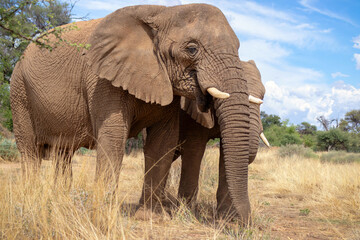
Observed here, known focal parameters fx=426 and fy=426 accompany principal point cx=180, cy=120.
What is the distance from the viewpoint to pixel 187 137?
590 centimetres

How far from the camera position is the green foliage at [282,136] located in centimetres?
3061

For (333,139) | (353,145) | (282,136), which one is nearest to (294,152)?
(333,139)

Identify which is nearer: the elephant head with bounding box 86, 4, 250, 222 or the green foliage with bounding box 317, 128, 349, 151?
the elephant head with bounding box 86, 4, 250, 222

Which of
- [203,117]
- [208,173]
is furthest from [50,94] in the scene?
[208,173]

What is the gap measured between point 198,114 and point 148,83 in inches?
33.7

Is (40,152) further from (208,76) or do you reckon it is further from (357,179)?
(357,179)

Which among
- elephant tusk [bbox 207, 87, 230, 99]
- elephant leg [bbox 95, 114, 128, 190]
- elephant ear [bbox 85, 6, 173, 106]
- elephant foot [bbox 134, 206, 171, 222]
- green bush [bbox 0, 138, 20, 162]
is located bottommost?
elephant foot [bbox 134, 206, 171, 222]

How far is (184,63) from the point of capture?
4449mm

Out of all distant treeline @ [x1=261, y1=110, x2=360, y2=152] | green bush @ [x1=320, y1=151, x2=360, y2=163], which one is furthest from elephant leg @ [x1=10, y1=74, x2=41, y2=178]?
distant treeline @ [x1=261, y1=110, x2=360, y2=152]

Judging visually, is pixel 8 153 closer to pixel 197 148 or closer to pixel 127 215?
pixel 127 215

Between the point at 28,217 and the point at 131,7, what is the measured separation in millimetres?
2513

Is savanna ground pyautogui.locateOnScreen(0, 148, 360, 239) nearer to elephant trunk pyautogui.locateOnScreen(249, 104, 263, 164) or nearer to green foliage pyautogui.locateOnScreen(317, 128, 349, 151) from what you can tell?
elephant trunk pyautogui.locateOnScreen(249, 104, 263, 164)

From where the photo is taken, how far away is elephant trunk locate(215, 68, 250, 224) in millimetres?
4086

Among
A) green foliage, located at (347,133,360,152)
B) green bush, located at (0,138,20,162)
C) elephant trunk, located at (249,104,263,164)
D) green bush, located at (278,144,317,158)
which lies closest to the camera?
elephant trunk, located at (249,104,263,164)
